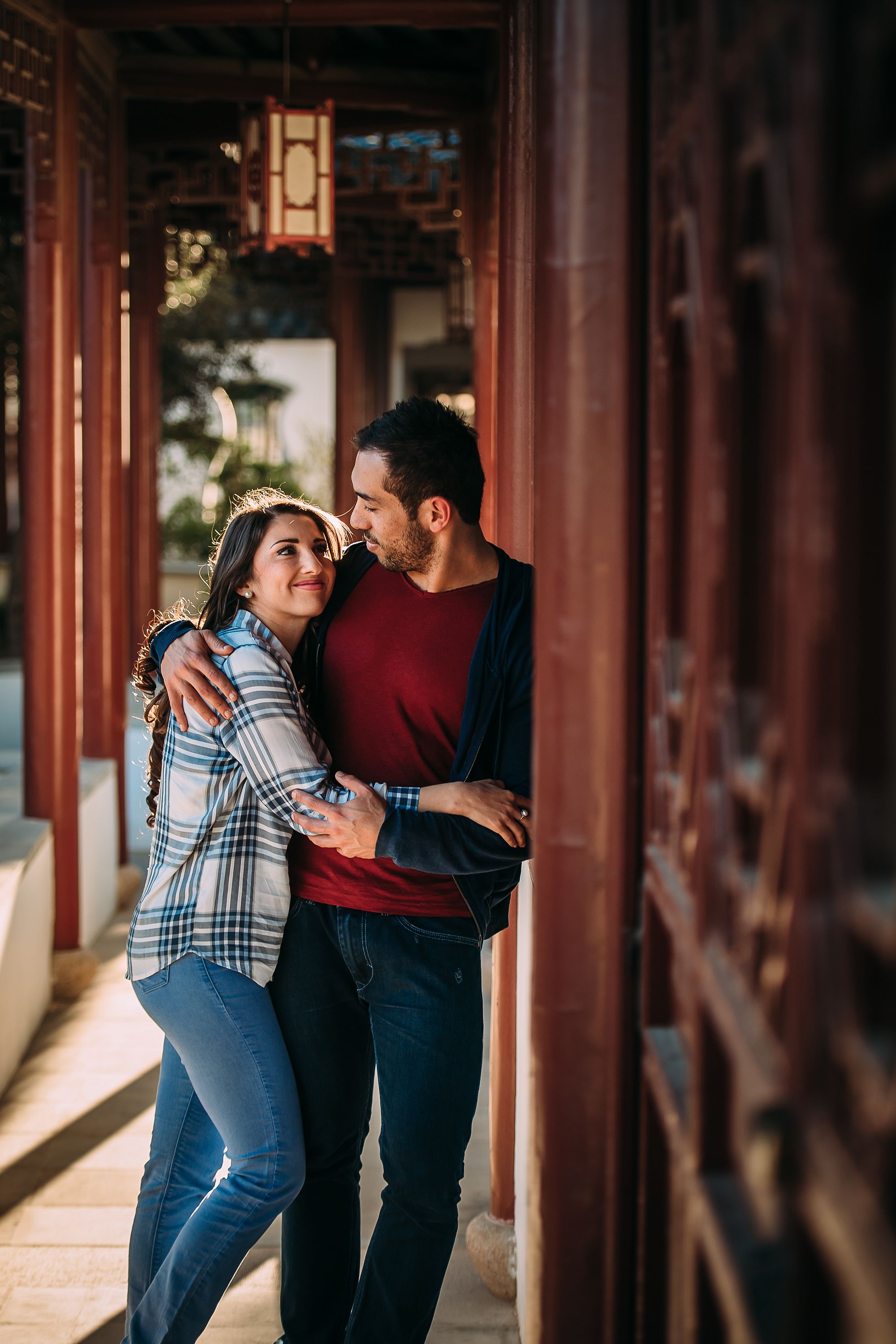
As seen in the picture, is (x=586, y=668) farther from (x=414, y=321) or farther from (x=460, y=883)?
(x=414, y=321)

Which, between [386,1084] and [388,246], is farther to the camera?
[388,246]

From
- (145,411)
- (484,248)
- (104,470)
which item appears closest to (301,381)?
(145,411)

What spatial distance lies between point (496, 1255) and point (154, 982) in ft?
3.40

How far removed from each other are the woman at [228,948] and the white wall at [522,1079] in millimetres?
379

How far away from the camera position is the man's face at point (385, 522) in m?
2.02

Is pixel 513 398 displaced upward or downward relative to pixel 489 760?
upward

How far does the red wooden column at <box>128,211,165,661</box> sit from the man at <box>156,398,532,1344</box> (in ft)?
14.2

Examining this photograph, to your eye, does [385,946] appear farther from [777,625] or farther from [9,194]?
[9,194]

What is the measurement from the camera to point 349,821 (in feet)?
6.04

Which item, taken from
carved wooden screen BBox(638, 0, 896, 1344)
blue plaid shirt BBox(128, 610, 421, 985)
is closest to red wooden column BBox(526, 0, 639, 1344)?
carved wooden screen BBox(638, 0, 896, 1344)

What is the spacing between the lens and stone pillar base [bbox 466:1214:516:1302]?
244cm

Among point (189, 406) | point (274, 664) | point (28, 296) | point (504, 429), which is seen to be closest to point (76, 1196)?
point (274, 664)

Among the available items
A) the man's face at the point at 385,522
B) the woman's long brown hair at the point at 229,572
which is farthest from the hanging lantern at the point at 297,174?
the man's face at the point at 385,522

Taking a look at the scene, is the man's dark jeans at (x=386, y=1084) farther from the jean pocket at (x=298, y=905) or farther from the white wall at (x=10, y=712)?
the white wall at (x=10, y=712)
